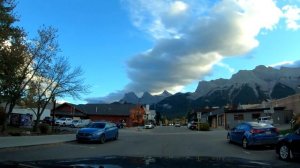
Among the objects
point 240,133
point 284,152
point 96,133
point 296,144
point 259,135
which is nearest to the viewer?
point 296,144

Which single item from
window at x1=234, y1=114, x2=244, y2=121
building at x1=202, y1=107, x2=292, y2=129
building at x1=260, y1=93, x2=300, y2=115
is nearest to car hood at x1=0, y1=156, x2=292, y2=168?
building at x1=202, y1=107, x2=292, y2=129

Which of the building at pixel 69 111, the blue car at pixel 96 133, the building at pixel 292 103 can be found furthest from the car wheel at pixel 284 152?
the building at pixel 69 111

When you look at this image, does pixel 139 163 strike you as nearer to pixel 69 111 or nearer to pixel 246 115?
pixel 246 115

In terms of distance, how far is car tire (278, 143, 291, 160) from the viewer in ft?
58.5

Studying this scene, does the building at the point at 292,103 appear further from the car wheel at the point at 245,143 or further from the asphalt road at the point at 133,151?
the asphalt road at the point at 133,151

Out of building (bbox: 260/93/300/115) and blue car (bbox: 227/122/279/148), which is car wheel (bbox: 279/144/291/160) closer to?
blue car (bbox: 227/122/279/148)

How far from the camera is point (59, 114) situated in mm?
114750

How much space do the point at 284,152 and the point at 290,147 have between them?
1.83 feet

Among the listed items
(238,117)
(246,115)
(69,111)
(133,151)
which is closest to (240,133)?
(133,151)

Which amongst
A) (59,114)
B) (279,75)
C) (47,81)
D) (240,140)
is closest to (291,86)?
(279,75)

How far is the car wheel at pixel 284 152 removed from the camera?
17.9 meters

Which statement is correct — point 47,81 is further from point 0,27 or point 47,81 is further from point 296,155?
point 296,155

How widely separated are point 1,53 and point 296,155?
2317 centimetres

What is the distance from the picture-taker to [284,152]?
18.2 metres
